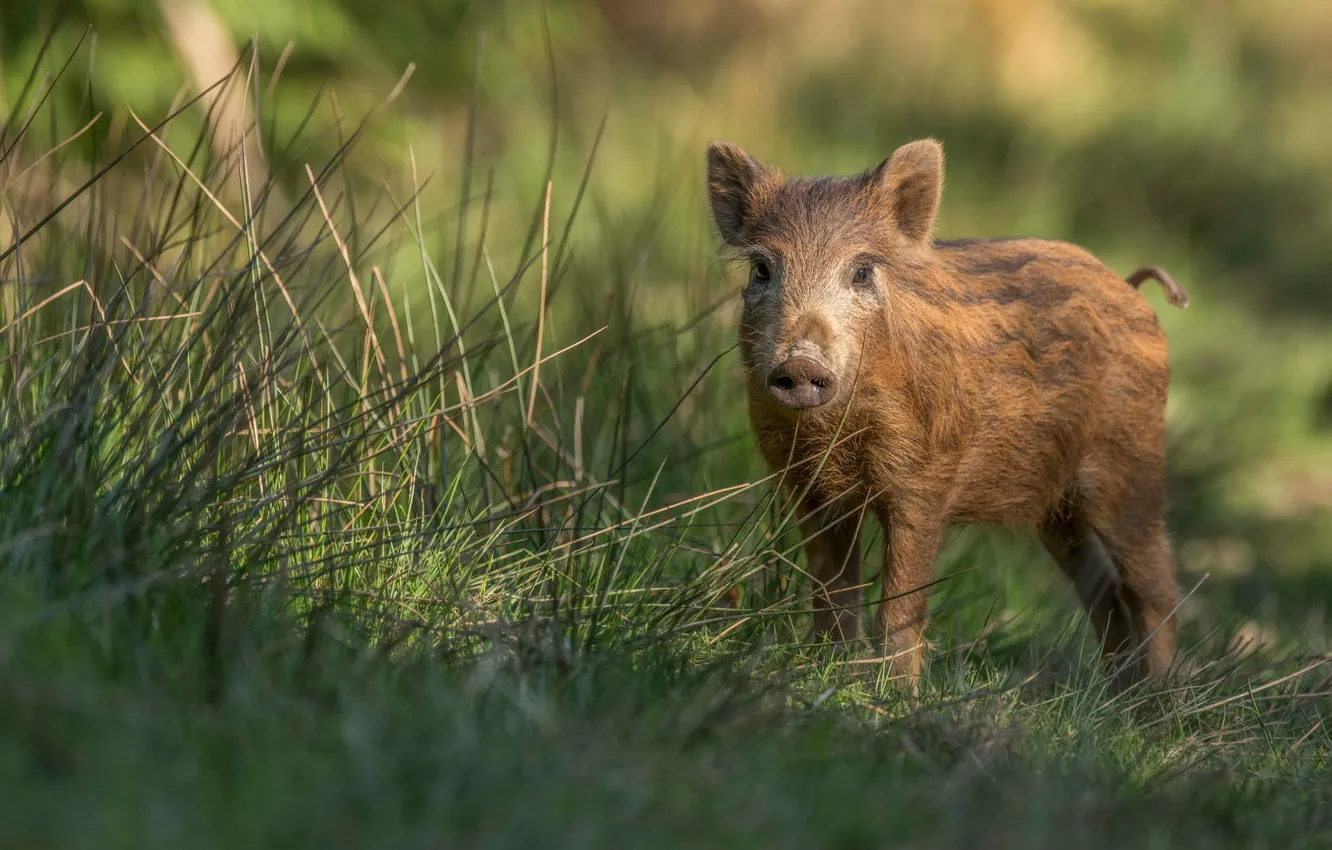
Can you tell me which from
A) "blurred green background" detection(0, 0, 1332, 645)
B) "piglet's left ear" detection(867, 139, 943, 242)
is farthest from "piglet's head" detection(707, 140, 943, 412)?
"blurred green background" detection(0, 0, 1332, 645)

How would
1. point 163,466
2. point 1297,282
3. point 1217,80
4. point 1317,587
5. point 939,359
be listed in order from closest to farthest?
point 163,466 < point 939,359 < point 1317,587 < point 1297,282 < point 1217,80

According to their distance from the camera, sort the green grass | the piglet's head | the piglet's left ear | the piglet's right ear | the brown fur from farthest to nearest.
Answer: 1. the piglet's right ear
2. the piglet's left ear
3. the brown fur
4. the piglet's head
5. the green grass

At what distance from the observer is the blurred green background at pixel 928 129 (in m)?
7.90

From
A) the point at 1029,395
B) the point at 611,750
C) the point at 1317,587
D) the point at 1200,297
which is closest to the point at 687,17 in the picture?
the point at 1200,297

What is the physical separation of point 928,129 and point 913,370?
8152 millimetres

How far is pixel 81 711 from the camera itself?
2424 mm

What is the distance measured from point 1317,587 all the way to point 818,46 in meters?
7.37

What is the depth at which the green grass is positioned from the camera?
7.75ft

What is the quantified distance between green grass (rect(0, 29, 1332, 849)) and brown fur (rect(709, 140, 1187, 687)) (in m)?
0.24

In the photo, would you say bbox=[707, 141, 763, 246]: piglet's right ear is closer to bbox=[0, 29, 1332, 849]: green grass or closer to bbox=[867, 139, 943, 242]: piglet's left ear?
bbox=[867, 139, 943, 242]: piglet's left ear

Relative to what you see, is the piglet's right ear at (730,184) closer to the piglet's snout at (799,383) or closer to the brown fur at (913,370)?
the brown fur at (913,370)

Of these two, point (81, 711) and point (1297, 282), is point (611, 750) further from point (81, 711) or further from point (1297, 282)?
point (1297, 282)

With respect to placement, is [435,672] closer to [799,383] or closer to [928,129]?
[799,383]

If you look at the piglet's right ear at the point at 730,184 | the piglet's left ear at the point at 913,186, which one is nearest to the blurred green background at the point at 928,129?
the piglet's right ear at the point at 730,184
